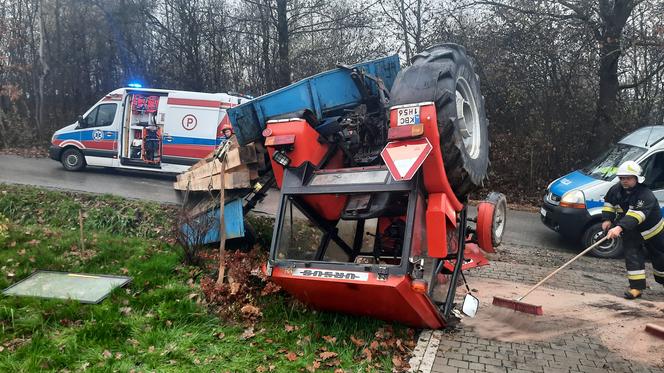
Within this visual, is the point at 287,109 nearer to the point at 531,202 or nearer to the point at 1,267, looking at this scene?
the point at 1,267

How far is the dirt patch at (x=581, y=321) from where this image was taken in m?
4.70

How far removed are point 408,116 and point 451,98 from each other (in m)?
0.41

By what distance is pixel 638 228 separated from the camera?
20.8 feet

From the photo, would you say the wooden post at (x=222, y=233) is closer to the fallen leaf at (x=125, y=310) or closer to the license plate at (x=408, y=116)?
the fallen leaf at (x=125, y=310)

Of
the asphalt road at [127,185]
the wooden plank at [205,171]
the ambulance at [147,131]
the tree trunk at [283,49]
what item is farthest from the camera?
the tree trunk at [283,49]

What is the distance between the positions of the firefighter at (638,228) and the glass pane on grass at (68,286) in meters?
5.79

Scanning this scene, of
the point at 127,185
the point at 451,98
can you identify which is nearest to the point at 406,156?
the point at 451,98

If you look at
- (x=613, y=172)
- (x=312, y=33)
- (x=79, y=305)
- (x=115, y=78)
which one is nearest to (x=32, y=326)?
(x=79, y=305)

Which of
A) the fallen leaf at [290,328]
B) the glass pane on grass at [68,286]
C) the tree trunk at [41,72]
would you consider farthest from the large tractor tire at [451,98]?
the tree trunk at [41,72]

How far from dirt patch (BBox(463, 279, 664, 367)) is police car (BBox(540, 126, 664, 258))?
2780 millimetres

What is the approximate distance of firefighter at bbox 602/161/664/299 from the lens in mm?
6203

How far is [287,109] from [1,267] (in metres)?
3.73

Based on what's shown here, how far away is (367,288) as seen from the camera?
13.1ft

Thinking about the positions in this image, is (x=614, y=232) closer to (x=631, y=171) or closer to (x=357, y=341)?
(x=631, y=171)
